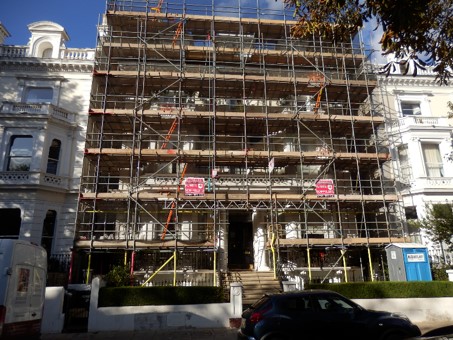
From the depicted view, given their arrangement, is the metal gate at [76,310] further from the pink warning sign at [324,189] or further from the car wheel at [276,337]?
the pink warning sign at [324,189]

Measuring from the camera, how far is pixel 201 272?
16.8m

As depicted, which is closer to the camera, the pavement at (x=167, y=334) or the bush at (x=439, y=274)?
the pavement at (x=167, y=334)

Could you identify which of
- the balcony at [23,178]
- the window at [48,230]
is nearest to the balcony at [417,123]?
the balcony at [23,178]

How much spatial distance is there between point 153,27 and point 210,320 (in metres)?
17.9

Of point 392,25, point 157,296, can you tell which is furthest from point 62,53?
point 392,25

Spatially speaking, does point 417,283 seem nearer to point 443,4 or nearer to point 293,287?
point 293,287

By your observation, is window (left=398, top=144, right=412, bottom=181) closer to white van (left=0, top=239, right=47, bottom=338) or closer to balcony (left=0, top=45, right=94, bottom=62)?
white van (left=0, top=239, right=47, bottom=338)

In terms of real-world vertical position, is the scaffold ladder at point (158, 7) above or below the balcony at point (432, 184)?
above

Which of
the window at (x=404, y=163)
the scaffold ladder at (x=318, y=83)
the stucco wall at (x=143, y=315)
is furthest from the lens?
the window at (x=404, y=163)

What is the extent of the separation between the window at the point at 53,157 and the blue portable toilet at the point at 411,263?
18.0 m

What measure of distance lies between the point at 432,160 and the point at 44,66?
2430 cm

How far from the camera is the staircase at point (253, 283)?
14.3 meters

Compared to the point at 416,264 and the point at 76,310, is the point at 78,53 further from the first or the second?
the point at 416,264

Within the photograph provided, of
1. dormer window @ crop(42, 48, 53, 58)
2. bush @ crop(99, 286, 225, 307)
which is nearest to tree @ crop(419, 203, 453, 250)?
bush @ crop(99, 286, 225, 307)
